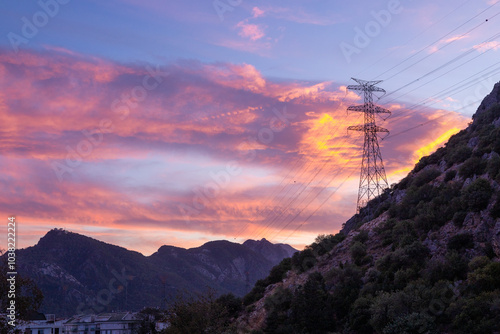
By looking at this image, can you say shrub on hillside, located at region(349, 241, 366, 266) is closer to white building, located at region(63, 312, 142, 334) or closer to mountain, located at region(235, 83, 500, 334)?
mountain, located at region(235, 83, 500, 334)

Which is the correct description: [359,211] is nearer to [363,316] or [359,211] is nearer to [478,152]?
[478,152]

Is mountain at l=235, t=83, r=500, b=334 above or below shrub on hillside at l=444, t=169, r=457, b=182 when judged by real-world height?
below

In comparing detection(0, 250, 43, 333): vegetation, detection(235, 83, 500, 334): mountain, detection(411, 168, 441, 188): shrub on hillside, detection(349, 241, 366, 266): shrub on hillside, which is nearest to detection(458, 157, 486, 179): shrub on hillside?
detection(235, 83, 500, 334): mountain

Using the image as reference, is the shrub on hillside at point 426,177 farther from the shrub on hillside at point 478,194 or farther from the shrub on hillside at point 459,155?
the shrub on hillside at point 478,194

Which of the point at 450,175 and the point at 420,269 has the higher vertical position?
the point at 450,175

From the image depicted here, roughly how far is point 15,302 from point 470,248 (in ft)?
144

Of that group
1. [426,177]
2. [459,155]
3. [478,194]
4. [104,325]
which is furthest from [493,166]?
[104,325]

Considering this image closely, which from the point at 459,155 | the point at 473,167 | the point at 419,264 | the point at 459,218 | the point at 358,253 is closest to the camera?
the point at 419,264

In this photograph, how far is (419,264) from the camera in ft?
175

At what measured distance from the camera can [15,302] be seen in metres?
41.1

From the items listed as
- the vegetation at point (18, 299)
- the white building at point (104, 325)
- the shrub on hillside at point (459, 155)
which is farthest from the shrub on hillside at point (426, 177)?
the white building at point (104, 325)

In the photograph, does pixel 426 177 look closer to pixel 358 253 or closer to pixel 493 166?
pixel 493 166

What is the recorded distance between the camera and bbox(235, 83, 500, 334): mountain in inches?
1667

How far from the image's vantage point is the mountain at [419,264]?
42.3 meters
